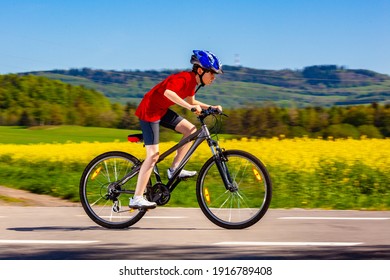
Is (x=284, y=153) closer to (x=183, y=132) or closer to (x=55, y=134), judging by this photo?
(x=183, y=132)

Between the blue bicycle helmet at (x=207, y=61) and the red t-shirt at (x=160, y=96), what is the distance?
16 centimetres

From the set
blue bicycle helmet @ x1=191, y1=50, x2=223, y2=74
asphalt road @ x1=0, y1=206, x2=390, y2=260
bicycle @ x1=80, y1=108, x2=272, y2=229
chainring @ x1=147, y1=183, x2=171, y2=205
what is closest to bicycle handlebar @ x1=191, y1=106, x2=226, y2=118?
bicycle @ x1=80, y1=108, x2=272, y2=229

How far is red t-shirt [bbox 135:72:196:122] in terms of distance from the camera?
715 cm

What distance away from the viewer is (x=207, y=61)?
7070 millimetres

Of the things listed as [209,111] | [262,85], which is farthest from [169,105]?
[262,85]

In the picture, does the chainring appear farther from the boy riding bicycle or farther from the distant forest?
the distant forest

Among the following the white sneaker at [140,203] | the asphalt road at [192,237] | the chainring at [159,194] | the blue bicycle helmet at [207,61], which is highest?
the blue bicycle helmet at [207,61]

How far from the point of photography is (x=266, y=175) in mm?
7234

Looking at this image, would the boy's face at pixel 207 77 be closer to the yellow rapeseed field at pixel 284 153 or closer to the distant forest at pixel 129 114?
the yellow rapeseed field at pixel 284 153

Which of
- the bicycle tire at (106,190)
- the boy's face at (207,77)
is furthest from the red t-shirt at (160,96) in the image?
the bicycle tire at (106,190)

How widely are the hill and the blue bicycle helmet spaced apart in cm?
2306

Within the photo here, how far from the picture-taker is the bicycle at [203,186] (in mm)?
A: 7320
